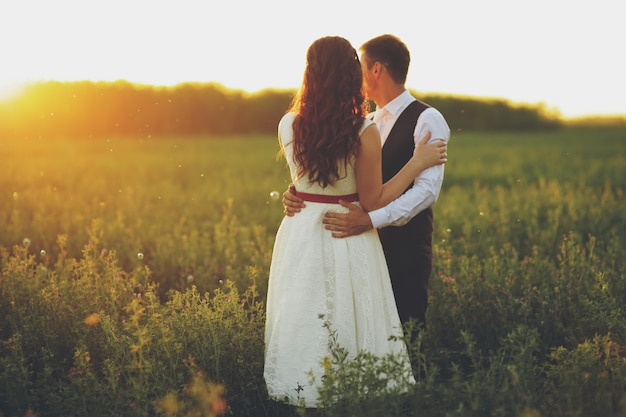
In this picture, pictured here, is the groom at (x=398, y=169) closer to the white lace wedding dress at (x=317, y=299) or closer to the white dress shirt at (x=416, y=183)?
the white dress shirt at (x=416, y=183)

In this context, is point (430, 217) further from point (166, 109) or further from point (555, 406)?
point (166, 109)

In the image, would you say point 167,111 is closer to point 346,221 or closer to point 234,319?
point 234,319

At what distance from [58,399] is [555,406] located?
2.68 meters

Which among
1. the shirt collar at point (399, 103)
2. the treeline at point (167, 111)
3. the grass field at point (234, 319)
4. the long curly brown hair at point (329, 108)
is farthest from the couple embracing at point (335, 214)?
the treeline at point (167, 111)

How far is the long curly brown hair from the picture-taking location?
3.60m

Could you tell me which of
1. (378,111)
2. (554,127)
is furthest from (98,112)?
(554,127)

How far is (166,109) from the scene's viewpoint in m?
35.1

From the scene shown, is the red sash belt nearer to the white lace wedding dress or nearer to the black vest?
the white lace wedding dress

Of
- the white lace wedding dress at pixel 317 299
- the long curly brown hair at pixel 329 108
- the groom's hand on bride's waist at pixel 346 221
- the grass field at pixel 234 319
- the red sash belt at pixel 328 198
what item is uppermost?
the long curly brown hair at pixel 329 108

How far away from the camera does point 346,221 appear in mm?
3811

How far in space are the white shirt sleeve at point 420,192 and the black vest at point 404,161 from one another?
0.06m

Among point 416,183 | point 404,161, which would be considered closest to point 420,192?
point 416,183

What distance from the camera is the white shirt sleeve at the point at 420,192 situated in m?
3.89

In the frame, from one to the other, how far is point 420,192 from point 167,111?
33.4 m
